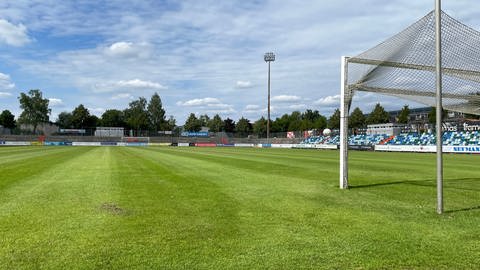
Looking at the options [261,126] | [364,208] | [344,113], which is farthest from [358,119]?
[364,208]

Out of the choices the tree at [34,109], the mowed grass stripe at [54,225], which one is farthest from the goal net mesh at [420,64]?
the tree at [34,109]

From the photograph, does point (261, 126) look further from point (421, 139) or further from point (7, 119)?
point (421, 139)

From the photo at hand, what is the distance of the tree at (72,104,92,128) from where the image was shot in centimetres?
15125

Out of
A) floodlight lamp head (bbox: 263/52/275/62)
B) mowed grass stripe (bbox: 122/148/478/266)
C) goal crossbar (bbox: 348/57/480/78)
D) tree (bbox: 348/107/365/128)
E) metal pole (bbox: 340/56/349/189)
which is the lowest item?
mowed grass stripe (bbox: 122/148/478/266)

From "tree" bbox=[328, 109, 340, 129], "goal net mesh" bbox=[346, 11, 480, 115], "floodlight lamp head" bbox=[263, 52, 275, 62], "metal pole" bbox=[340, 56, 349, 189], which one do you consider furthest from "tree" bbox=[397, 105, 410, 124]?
"metal pole" bbox=[340, 56, 349, 189]

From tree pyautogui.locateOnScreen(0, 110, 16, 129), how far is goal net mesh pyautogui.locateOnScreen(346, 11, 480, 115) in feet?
513

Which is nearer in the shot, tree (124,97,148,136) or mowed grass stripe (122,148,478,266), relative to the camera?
mowed grass stripe (122,148,478,266)

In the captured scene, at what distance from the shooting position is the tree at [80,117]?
151m

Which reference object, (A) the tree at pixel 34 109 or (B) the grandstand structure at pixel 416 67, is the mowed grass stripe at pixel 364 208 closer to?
(B) the grandstand structure at pixel 416 67

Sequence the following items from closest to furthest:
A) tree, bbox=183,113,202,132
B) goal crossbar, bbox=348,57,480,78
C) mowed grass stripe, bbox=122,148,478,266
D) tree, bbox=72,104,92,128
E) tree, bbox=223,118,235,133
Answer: mowed grass stripe, bbox=122,148,478,266
goal crossbar, bbox=348,57,480,78
tree, bbox=72,104,92,128
tree, bbox=183,113,202,132
tree, bbox=223,118,235,133

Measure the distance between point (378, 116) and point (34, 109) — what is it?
10727 centimetres

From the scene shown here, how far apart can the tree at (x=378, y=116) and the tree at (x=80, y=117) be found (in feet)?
345

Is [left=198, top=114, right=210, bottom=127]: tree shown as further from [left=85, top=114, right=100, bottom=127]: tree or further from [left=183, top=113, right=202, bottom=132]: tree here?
[left=85, top=114, right=100, bottom=127]: tree

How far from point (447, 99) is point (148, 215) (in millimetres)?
11271
